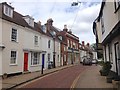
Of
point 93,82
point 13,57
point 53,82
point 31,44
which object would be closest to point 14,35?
point 13,57

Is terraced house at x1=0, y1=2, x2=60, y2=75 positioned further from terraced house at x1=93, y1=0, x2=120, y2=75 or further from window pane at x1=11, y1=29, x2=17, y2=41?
terraced house at x1=93, y1=0, x2=120, y2=75

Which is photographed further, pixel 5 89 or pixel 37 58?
pixel 37 58

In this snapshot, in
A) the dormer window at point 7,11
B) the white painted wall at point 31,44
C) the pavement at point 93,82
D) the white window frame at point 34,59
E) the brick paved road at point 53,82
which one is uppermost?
the dormer window at point 7,11

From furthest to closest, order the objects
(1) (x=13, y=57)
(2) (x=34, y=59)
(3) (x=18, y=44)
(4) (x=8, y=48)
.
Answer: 1. (2) (x=34, y=59)
2. (3) (x=18, y=44)
3. (1) (x=13, y=57)
4. (4) (x=8, y=48)

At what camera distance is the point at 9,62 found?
18.7 meters

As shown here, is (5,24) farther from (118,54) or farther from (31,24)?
(118,54)

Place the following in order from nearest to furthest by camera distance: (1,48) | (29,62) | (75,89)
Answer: (75,89) → (1,48) → (29,62)

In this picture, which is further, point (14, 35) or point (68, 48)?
point (68, 48)

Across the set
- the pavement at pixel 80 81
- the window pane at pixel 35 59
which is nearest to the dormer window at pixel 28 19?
the window pane at pixel 35 59

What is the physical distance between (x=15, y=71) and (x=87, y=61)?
30212 mm

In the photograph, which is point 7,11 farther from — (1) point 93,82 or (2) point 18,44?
(1) point 93,82

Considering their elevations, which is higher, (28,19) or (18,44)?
(28,19)

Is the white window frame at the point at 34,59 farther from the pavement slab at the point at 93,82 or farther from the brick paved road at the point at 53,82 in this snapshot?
the pavement slab at the point at 93,82

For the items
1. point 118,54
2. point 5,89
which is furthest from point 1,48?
point 118,54
